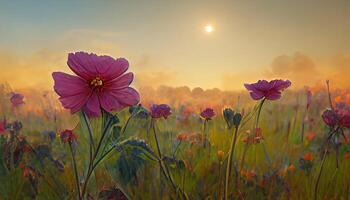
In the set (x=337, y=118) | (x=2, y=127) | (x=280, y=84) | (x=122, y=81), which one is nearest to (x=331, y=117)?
(x=337, y=118)

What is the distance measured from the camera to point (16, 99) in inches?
42.7

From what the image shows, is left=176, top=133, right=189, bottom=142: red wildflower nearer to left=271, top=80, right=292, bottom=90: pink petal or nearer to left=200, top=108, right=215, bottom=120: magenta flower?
left=200, top=108, right=215, bottom=120: magenta flower

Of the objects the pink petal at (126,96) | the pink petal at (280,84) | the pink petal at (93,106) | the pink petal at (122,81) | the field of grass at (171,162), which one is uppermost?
the pink petal at (280,84)

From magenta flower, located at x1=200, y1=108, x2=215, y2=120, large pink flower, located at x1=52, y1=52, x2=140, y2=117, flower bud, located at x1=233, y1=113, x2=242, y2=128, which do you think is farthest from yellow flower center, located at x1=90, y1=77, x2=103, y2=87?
magenta flower, located at x1=200, y1=108, x2=215, y2=120

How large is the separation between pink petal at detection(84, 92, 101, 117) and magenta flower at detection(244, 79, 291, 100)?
0.77 feet

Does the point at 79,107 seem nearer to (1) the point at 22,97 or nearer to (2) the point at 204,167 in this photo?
(2) the point at 204,167

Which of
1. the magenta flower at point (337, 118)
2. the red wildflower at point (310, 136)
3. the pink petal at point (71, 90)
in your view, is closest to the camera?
the pink petal at point (71, 90)

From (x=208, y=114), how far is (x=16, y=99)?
1.65ft

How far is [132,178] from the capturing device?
664mm

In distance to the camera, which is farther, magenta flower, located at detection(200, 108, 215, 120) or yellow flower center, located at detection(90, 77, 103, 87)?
magenta flower, located at detection(200, 108, 215, 120)

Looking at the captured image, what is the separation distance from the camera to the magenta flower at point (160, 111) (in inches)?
31.0

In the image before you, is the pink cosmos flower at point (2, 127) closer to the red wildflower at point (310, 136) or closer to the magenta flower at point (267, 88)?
the magenta flower at point (267, 88)

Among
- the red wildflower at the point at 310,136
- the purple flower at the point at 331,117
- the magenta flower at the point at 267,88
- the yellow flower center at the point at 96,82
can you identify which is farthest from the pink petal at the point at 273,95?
the red wildflower at the point at 310,136

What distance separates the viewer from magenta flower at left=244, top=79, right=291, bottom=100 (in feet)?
2.11
